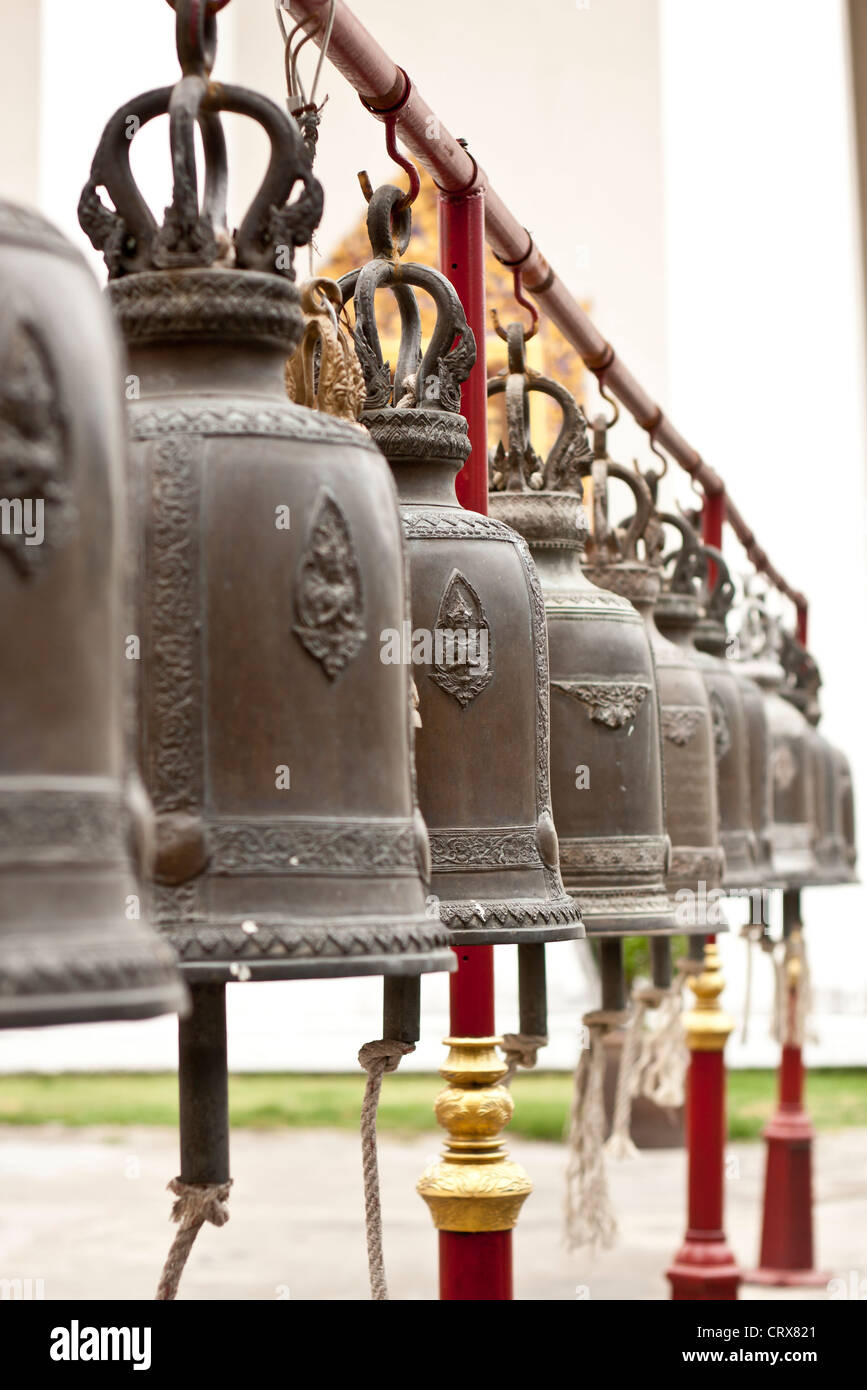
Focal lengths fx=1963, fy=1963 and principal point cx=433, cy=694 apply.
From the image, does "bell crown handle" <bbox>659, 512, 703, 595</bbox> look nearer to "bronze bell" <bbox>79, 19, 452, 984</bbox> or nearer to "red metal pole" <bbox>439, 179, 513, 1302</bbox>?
"red metal pole" <bbox>439, 179, 513, 1302</bbox>

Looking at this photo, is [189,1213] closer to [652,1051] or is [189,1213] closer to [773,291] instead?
[652,1051]

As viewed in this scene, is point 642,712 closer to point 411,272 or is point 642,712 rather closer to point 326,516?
point 411,272

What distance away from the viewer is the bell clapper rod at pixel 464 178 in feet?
6.41

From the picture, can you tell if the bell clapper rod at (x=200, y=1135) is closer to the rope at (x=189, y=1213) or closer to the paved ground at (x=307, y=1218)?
the rope at (x=189, y=1213)

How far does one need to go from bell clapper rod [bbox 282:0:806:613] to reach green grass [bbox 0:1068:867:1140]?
19.3ft

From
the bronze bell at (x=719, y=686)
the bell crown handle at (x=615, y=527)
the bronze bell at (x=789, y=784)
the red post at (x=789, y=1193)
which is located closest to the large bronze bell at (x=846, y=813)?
the bronze bell at (x=789, y=784)

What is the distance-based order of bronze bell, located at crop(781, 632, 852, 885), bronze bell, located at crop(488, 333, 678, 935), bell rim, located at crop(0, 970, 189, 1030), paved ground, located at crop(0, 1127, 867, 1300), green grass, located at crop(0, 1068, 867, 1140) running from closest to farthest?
bell rim, located at crop(0, 970, 189, 1030) < bronze bell, located at crop(488, 333, 678, 935) < bronze bell, located at crop(781, 632, 852, 885) < paved ground, located at crop(0, 1127, 867, 1300) < green grass, located at crop(0, 1068, 867, 1140)

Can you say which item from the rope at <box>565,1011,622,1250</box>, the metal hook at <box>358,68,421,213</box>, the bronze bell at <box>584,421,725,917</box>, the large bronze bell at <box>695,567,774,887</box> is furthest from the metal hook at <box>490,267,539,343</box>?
the rope at <box>565,1011,622,1250</box>

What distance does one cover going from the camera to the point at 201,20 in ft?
4.36

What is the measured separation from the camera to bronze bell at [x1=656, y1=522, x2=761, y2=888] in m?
3.26

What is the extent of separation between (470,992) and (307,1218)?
5522 millimetres

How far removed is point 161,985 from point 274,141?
2.06ft

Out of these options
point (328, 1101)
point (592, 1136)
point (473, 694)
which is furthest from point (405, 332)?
point (328, 1101)
